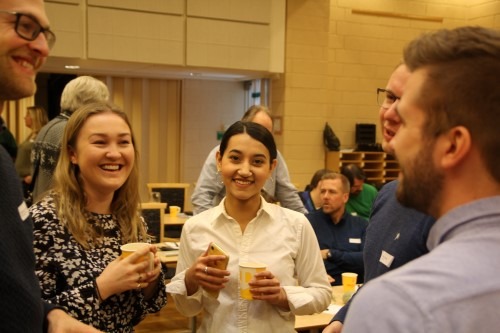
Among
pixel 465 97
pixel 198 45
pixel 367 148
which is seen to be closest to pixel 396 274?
pixel 465 97

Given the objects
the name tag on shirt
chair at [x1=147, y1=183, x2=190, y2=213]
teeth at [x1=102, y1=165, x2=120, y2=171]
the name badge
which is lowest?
chair at [x1=147, y1=183, x2=190, y2=213]

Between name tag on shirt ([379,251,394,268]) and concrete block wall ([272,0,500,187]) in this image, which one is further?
concrete block wall ([272,0,500,187])

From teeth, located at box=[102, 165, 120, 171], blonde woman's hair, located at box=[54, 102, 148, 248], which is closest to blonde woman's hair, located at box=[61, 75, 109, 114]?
blonde woman's hair, located at box=[54, 102, 148, 248]

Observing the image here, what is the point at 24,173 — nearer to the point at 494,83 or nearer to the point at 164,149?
the point at 164,149

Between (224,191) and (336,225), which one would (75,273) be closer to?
(224,191)

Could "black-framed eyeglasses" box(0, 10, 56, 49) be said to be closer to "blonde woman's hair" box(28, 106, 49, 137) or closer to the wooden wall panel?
"blonde woman's hair" box(28, 106, 49, 137)

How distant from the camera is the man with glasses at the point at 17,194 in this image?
1.18 metres

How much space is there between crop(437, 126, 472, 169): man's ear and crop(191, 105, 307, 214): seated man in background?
2.93 metres

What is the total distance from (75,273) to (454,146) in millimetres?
1342

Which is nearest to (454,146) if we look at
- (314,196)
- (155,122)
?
(314,196)

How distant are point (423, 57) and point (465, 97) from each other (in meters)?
0.13

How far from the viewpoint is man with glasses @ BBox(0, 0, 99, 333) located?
3.86 feet

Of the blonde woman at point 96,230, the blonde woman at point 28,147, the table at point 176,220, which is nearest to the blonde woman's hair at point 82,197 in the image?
the blonde woman at point 96,230

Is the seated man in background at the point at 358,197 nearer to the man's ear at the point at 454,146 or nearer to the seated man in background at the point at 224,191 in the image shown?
the seated man in background at the point at 224,191
